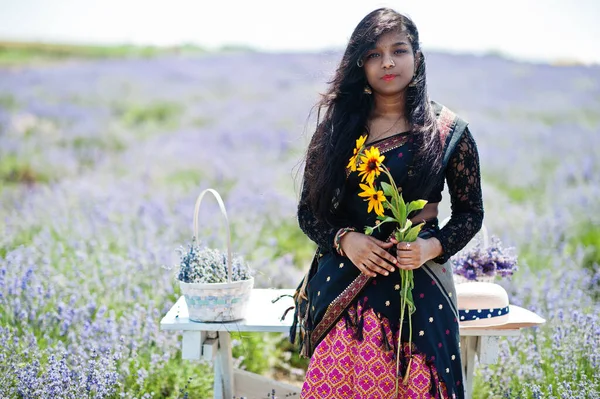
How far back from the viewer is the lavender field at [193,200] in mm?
3410

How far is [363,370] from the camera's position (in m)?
2.50

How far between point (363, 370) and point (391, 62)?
103 centimetres

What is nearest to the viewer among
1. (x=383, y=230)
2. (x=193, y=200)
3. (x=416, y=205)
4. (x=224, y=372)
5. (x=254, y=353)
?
(x=416, y=205)

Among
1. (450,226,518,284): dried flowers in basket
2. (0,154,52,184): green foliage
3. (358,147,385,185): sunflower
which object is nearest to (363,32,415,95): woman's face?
(358,147,385,185): sunflower

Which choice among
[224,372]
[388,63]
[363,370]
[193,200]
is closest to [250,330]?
[224,372]

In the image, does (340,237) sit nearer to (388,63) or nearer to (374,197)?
(374,197)

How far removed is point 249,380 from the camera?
11.4 feet

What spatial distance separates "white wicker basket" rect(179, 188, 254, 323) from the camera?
296 cm

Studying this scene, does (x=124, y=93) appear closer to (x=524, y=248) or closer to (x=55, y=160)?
(x=55, y=160)

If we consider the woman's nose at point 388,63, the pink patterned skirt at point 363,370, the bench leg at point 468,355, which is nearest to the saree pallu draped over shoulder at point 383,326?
the pink patterned skirt at point 363,370

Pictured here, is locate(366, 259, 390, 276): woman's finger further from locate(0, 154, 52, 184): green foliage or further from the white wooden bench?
locate(0, 154, 52, 184): green foliage

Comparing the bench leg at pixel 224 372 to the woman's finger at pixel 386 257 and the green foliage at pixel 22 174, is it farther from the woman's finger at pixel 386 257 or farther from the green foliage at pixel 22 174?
the green foliage at pixel 22 174

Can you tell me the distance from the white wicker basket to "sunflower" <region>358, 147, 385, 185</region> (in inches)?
28.9

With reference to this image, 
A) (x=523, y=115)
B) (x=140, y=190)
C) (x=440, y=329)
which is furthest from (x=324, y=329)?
(x=523, y=115)
